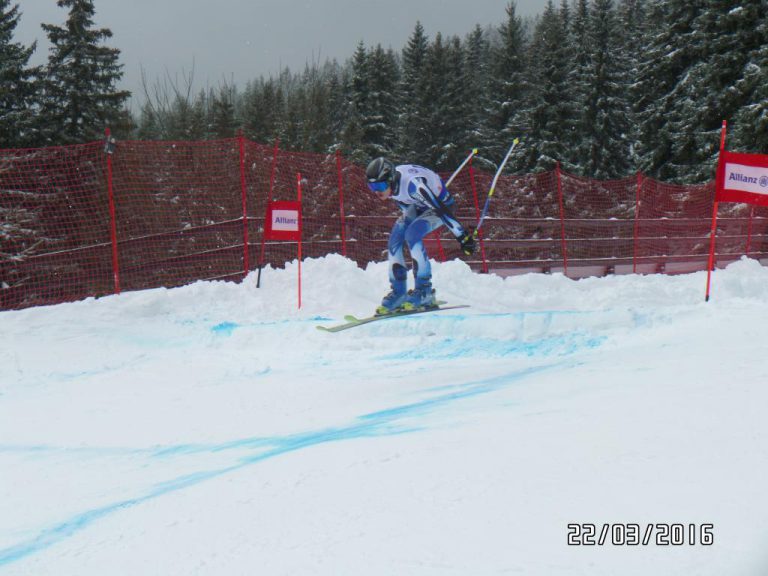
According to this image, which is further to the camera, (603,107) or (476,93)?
(476,93)

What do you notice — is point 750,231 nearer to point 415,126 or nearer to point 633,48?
point 415,126

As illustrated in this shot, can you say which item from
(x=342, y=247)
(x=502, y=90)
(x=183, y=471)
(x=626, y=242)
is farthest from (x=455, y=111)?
(x=183, y=471)

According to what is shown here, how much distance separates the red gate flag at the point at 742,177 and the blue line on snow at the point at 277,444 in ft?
14.5

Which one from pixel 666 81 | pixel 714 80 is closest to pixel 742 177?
pixel 714 80

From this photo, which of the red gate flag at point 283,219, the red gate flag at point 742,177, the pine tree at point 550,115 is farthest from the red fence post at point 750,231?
the pine tree at point 550,115

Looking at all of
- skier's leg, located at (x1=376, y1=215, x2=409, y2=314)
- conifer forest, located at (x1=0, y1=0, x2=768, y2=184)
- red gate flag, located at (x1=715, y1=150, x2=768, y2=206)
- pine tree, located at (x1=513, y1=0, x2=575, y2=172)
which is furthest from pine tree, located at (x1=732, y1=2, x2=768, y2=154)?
skier's leg, located at (x1=376, y1=215, x2=409, y2=314)

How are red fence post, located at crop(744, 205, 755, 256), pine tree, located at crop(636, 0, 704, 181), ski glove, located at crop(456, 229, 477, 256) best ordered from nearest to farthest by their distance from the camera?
ski glove, located at crop(456, 229, 477, 256)
red fence post, located at crop(744, 205, 755, 256)
pine tree, located at crop(636, 0, 704, 181)

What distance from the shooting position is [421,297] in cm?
908

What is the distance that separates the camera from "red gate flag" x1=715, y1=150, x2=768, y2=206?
28.4 ft

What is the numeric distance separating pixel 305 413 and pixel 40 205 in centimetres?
1089

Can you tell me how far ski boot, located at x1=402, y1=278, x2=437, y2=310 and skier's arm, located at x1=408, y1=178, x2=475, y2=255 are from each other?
0.73 m

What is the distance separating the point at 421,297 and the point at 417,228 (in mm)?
973

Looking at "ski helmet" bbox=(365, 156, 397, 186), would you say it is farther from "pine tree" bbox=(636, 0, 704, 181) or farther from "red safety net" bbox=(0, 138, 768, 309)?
"pine tree" bbox=(636, 0, 704, 181)
